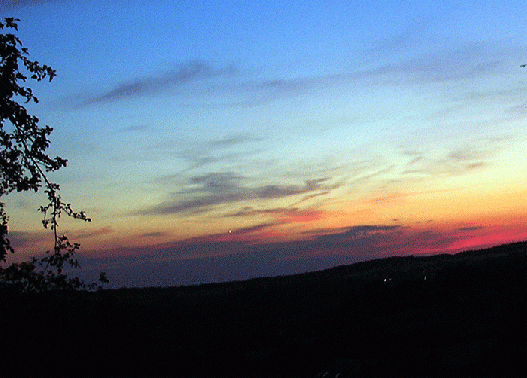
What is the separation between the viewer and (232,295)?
23.9m

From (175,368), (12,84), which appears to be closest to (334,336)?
(175,368)

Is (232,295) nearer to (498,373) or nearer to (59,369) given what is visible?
(59,369)

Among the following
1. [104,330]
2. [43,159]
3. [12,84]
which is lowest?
[104,330]

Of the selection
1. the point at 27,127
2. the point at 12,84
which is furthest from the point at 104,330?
the point at 12,84

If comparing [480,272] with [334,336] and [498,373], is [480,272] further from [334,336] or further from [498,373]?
[498,373]

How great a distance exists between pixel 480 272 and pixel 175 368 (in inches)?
461

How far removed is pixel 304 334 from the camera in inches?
655

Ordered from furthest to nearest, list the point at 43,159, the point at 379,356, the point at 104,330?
the point at 104,330 < the point at 43,159 < the point at 379,356

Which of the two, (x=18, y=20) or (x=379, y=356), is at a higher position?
(x=18, y=20)

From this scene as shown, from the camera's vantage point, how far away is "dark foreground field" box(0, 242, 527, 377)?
11.8 metres

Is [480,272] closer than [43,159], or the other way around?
[43,159]

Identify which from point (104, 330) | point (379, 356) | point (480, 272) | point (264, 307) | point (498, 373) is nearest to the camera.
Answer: point (498, 373)

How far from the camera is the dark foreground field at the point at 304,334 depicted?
38.7ft

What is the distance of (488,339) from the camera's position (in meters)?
11.7
